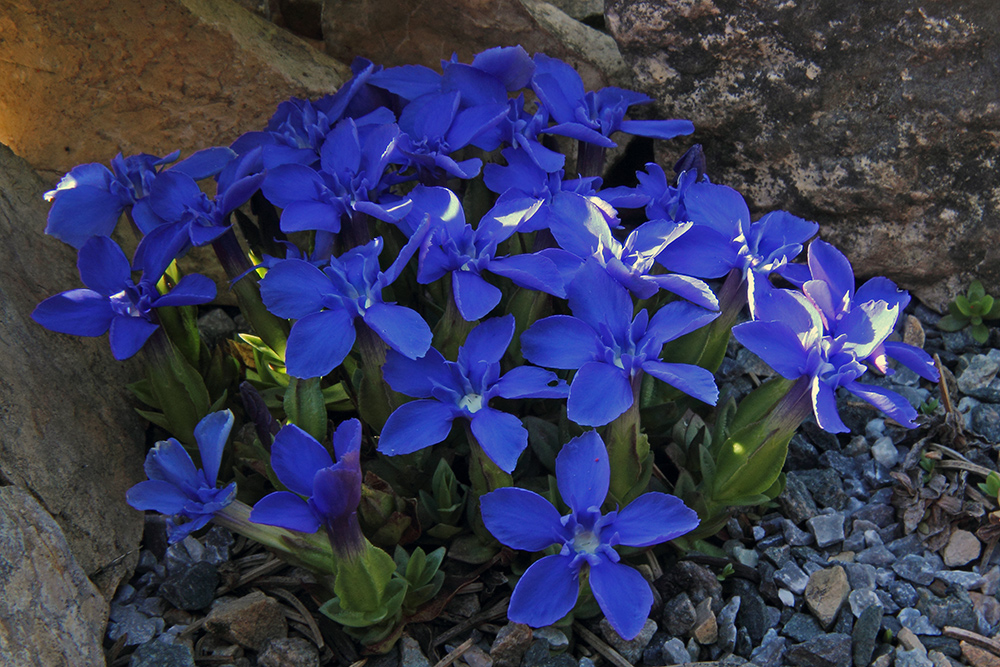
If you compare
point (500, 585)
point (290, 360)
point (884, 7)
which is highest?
point (884, 7)

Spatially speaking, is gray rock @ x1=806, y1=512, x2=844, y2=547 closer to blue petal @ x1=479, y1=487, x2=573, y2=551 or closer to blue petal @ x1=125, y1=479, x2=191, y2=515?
blue petal @ x1=479, y1=487, x2=573, y2=551

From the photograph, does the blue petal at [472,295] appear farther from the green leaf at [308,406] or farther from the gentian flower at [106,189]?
the gentian flower at [106,189]

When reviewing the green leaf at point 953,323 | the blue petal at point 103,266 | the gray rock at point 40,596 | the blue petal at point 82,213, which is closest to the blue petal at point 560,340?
the blue petal at point 103,266

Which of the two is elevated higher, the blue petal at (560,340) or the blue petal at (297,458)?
the blue petal at (560,340)

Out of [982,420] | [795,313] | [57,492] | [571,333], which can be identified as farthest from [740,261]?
[57,492]

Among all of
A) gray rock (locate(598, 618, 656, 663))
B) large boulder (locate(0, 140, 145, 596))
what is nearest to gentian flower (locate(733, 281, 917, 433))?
gray rock (locate(598, 618, 656, 663))

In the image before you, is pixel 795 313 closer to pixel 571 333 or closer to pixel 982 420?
pixel 571 333
